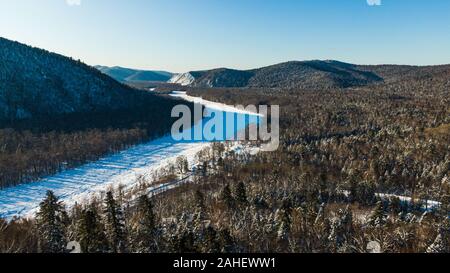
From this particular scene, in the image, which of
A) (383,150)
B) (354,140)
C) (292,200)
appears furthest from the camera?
(354,140)

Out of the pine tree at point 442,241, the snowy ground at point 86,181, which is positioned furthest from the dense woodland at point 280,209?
the snowy ground at point 86,181

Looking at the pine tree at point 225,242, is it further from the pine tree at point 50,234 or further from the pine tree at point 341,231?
the pine tree at point 50,234

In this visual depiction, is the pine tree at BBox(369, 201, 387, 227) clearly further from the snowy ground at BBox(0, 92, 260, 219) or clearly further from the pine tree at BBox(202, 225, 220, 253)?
the snowy ground at BBox(0, 92, 260, 219)

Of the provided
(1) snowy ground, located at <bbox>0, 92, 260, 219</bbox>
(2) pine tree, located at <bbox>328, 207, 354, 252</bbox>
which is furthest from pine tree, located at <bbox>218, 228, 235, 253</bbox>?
(1) snowy ground, located at <bbox>0, 92, 260, 219</bbox>

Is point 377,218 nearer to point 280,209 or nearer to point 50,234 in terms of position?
point 280,209
